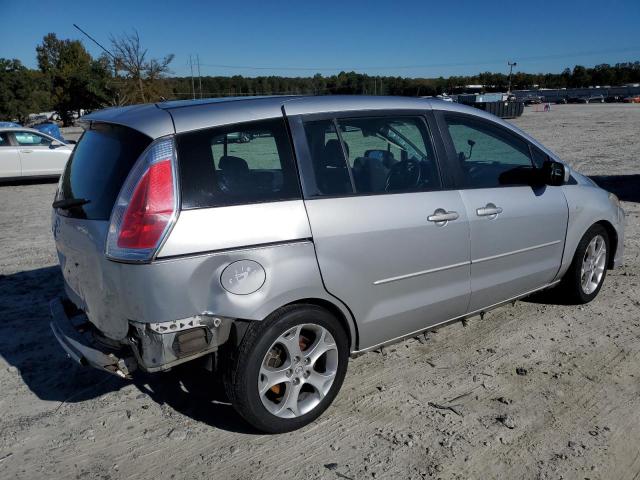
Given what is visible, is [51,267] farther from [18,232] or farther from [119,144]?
[119,144]

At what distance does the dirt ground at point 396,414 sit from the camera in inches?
113

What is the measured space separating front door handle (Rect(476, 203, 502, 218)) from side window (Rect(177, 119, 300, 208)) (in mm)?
1415

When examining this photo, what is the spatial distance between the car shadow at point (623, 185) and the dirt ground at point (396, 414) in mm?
5555

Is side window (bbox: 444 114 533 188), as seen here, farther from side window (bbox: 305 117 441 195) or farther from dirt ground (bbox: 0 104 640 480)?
dirt ground (bbox: 0 104 640 480)

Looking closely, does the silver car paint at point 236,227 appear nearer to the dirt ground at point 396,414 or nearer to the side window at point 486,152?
the dirt ground at point 396,414

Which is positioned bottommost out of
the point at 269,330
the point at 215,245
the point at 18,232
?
the point at 18,232

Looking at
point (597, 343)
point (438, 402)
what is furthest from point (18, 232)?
point (597, 343)

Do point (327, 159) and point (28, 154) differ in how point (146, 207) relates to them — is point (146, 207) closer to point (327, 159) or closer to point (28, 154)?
point (327, 159)

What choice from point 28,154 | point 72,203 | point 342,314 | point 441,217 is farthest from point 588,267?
point 28,154

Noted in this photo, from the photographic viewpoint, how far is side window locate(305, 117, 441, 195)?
3242 mm

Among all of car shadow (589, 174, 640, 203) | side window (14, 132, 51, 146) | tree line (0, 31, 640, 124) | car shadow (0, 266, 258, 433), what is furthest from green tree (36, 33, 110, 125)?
car shadow (0, 266, 258, 433)

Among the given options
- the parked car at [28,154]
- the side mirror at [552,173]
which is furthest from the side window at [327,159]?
the parked car at [28,154]

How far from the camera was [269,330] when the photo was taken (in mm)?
2896

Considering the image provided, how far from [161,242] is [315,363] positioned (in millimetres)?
1187
